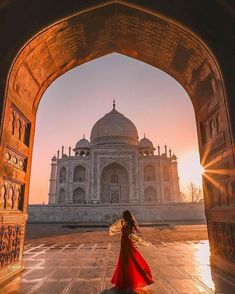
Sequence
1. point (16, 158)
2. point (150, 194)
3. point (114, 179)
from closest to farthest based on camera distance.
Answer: point (16, 158), point (114, 179), point (150, 194)

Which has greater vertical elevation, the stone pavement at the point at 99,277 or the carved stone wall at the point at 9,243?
the carved stone wall at the point at 9,243

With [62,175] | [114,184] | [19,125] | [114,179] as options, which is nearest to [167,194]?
[114,184]

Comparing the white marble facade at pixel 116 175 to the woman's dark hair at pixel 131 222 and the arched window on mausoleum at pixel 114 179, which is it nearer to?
the arched window on mausoleum at pixel 114 179

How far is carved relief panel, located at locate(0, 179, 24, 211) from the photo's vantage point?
4234 millimetres

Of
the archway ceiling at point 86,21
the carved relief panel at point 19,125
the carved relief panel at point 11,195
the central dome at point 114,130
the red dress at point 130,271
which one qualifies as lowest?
the red dress at point 130,271

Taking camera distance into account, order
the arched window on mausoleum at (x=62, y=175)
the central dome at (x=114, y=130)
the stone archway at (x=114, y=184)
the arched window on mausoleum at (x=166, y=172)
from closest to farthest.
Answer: the stone archway at (x=114, y=184) < the arched window on mausoleum at (x=62, y=175) < the arched window on mausoleum at (x=166, y=172) < the central dome at (x=114, y=130)

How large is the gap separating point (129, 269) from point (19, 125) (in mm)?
3491

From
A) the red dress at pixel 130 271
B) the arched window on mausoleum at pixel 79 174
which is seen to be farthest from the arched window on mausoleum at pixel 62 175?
the red dress at pixel 130 271

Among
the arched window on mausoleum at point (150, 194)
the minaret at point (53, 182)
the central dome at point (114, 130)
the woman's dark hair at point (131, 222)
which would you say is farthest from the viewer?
the minaret at point (53, 182)

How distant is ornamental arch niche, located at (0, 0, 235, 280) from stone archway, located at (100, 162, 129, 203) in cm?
2601

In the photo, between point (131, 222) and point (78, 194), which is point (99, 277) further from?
point (78, 194)

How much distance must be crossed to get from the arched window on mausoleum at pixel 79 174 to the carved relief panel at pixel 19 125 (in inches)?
1078

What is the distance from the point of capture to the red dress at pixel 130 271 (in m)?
3.56

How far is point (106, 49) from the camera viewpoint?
6129 mm
